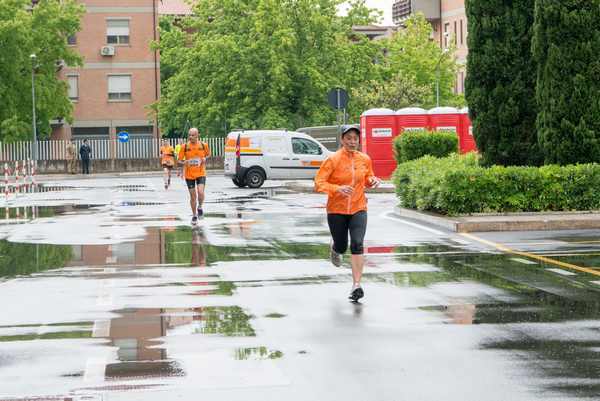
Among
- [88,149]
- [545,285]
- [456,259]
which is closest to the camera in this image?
[545,285]

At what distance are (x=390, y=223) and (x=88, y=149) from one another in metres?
47.2

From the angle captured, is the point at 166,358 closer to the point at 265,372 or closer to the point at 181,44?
the point at 265,372

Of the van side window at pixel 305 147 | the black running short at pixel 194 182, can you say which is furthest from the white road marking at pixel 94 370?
the van side window at pixel 305 147

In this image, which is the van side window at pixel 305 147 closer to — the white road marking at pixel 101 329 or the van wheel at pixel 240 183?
the van wheel at pixel 240 183

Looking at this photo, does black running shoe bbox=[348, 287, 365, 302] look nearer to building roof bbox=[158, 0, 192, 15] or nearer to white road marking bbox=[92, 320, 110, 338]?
white road marking bbox=[92, 320, 110, 338]

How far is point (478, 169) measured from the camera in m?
22.5

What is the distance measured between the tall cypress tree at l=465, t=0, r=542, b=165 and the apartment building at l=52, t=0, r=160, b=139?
5714 cm

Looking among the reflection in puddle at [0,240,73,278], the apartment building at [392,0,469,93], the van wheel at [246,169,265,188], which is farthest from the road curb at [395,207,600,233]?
the apartment building at [392,0,469,93]

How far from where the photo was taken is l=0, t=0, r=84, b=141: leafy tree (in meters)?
72.8

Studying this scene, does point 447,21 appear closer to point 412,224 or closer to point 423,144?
point 423,144

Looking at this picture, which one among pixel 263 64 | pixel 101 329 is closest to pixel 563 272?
pixel 101 329

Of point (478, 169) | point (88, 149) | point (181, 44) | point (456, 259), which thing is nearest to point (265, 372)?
point (456, 259)

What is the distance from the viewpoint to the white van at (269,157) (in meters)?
43.7

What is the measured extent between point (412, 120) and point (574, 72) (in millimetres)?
21962
